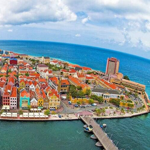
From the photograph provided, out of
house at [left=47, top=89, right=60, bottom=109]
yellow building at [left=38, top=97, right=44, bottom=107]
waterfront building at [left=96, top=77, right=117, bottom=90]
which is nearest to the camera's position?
yellow building at [left=38, top=97, right=44, bottom=107]

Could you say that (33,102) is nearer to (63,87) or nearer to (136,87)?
(63,87)

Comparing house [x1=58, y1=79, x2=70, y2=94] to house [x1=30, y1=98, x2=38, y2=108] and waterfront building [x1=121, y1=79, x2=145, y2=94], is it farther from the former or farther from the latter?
waterfront building [x1=121, y1=79, x2=145, y2=94]

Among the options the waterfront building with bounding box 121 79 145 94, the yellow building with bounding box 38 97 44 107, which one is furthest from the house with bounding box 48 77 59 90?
the waterfront building with bounding box 121 79 145 94

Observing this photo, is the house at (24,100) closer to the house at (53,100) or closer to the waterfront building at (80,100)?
the house at (53,100)

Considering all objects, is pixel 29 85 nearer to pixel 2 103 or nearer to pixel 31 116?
pixel 2 103

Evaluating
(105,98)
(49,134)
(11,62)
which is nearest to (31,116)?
(49,134)

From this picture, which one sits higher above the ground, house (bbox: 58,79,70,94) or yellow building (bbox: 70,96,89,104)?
house (bbox: 58,79,70,94)

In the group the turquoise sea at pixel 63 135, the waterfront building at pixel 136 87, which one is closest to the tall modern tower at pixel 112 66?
the waterfront building at pixel 136 87

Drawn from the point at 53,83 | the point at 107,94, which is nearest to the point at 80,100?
the point at 107,94
